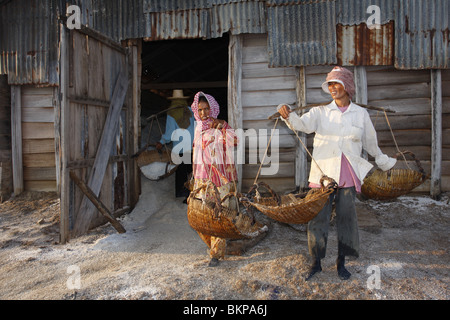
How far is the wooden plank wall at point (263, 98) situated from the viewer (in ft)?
18.6

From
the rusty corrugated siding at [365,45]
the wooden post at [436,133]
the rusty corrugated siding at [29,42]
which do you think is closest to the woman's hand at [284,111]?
the rusty corrugated siding at [365,45]

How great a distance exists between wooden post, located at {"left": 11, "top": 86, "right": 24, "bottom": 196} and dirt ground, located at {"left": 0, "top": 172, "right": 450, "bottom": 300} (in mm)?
1083

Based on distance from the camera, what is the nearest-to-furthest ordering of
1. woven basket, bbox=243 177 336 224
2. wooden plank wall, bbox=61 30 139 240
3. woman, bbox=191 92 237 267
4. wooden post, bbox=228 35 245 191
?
woven basket, bbox=243 177 336 224 < woman, bbox=191 92 237 267 < wooden plank wall, bbox=61 30 139 240 < wooden post, bbox=228 35 245 191

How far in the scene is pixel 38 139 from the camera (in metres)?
6.59

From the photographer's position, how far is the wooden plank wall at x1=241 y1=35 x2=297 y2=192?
566 centimetres

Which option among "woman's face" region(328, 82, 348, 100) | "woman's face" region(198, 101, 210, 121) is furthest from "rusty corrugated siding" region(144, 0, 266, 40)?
"woman's face" region(328, 82, 348, 100)

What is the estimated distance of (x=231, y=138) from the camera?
12.2 feet

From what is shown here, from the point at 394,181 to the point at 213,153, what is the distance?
89.5 inches

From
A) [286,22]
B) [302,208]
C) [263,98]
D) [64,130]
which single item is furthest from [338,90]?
[64,130]

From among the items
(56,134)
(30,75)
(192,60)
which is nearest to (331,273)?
(56,134)

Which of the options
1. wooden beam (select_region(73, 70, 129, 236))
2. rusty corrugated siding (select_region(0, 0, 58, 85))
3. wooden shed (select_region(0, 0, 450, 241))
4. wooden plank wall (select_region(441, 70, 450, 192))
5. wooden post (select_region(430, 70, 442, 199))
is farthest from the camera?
rusty corrugated siding (select_region(0, 0, 58, 85))

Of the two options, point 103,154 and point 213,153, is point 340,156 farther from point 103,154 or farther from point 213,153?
point 103,154

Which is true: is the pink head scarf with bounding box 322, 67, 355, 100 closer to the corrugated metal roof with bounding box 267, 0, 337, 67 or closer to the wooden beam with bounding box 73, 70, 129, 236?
the corrugated metal roof with bounding box 267, 0, 337, 67
